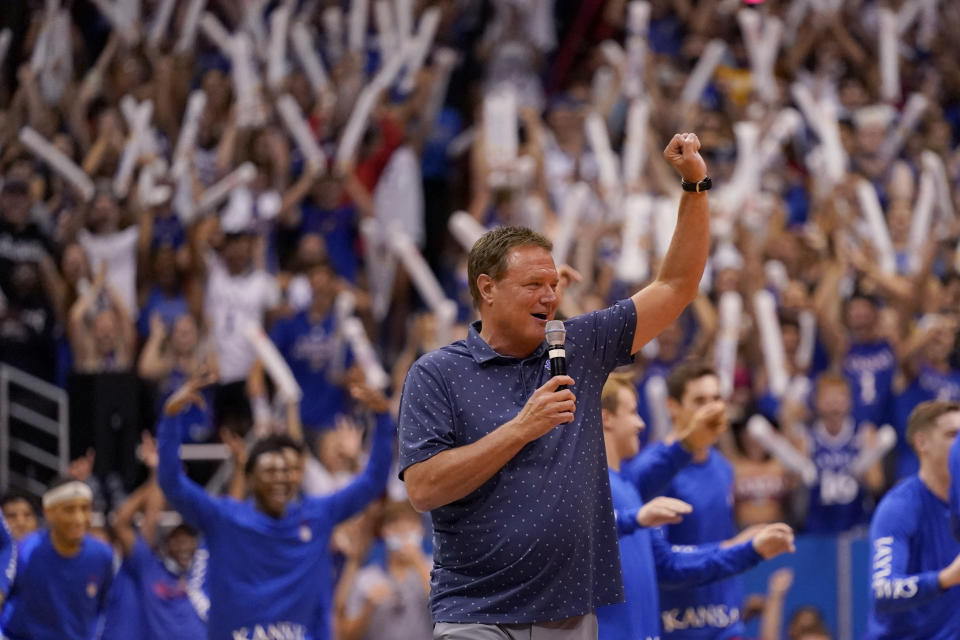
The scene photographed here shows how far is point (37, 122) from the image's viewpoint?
40.8ft

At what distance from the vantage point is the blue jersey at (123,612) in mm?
8070

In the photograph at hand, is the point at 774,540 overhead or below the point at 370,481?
below

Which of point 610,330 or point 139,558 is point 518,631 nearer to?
point 610,330

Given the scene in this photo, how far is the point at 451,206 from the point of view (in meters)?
13.8

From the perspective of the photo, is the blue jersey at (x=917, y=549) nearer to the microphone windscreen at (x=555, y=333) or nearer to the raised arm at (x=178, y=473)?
the microphone windscreen at (x=555, y=333)

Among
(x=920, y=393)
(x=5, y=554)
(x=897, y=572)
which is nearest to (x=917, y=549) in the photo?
(x=897, y=572)

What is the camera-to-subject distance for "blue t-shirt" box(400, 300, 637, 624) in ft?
13.1

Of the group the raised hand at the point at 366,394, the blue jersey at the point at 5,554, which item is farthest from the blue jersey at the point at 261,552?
the blue jersey at the point at 5,554

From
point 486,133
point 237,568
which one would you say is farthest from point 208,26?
point 237,568

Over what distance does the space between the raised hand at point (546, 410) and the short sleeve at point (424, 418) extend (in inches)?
10.4

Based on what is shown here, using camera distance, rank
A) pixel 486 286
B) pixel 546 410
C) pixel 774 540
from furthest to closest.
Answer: pixel 774 540 < pixel 486 286 < pixel 546 410

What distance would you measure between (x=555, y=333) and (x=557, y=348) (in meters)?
0.05

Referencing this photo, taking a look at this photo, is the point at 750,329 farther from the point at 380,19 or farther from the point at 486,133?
the point at 380,19

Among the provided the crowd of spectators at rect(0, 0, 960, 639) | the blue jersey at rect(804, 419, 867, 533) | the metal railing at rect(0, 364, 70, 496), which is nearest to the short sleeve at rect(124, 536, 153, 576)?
the crowd of spectators at rect(0, 0, 960, 639)
